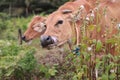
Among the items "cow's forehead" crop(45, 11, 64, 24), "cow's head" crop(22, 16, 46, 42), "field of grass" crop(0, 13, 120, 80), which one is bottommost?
"field of grass" crop(0, 13, 120, 80)

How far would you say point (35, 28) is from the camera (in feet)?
21.2

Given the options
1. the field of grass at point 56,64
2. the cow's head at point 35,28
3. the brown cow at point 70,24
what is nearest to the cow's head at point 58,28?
the brown cow at point 70,24

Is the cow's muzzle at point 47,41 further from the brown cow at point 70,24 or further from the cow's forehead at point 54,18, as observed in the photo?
the cow's forehead at point 54,18

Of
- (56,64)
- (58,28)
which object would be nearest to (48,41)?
(58,28)

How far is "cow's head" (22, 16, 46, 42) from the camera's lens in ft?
20.7

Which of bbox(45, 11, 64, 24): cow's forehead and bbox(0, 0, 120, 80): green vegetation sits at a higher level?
bbox(45, 11, 64, 24): cow's forehead

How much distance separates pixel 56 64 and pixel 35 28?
23.0 inches

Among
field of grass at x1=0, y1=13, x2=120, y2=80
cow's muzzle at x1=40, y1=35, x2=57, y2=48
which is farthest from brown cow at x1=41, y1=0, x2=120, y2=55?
field of grass at x1=0, y1=13, x2=120, y2=80

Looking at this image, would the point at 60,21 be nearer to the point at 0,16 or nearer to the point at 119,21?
the point at 119,21

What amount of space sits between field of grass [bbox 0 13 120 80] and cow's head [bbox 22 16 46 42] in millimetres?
206

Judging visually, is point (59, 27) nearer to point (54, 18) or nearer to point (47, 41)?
point (54, 18)

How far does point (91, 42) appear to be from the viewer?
5230mm

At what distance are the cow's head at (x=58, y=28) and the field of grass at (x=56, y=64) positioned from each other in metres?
0.22

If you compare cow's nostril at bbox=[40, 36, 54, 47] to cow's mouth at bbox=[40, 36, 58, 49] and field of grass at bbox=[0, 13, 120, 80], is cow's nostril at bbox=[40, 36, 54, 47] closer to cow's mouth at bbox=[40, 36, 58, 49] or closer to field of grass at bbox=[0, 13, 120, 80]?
cow's mouth at bbox=[40, 36, 58, 49]
